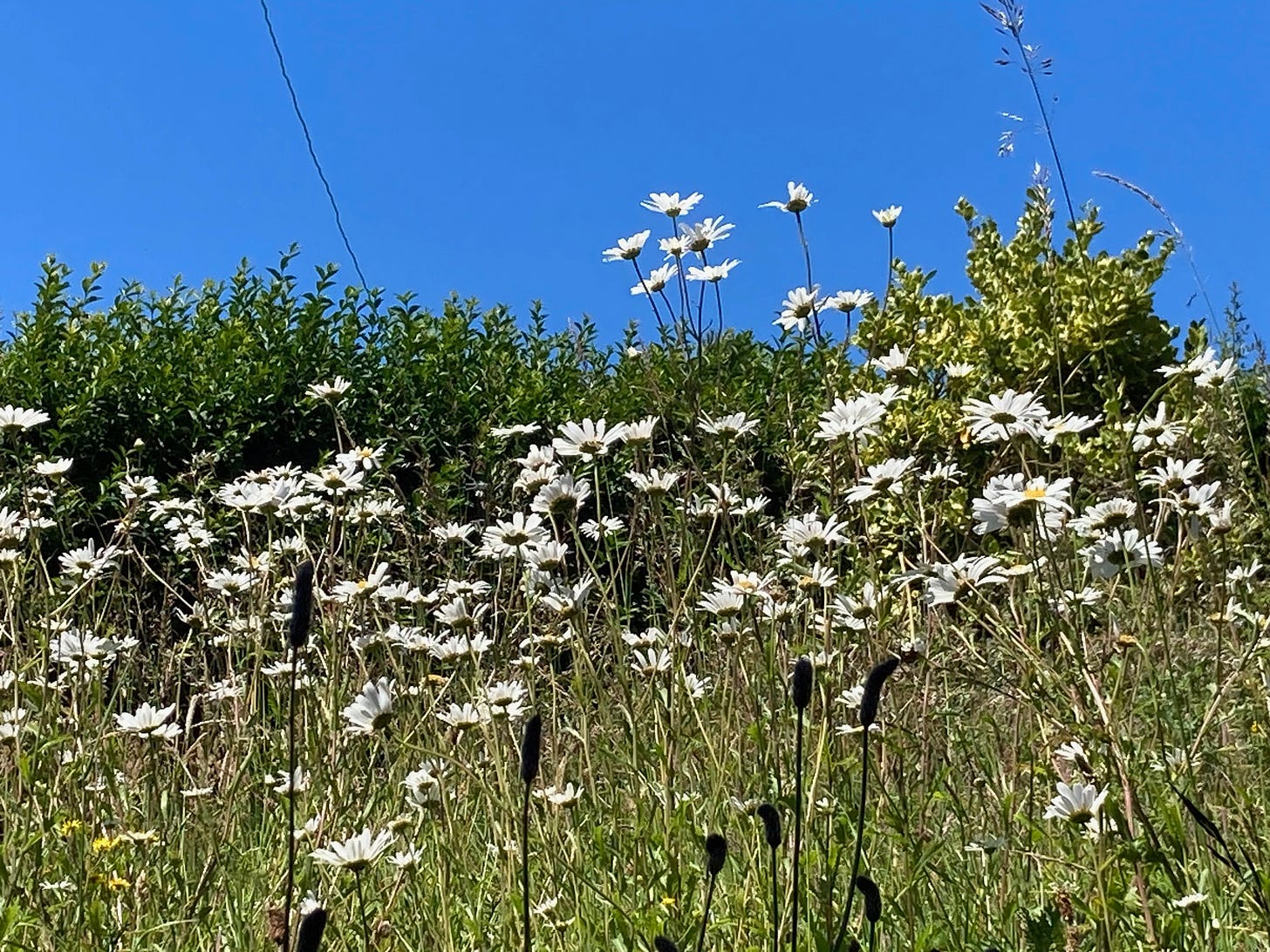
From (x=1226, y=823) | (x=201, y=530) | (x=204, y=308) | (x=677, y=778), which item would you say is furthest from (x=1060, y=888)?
(x=204, y=308)

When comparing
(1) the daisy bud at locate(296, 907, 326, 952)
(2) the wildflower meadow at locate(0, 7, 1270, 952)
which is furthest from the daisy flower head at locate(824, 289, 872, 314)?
(1) the daisy bud at locate(296, 907, 326, 952)

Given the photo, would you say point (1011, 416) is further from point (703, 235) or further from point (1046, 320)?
point (1046, 320)

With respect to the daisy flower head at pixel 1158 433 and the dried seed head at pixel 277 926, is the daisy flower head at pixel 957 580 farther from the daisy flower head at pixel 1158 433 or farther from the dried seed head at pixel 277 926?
the dried seed head at pixel 277 926

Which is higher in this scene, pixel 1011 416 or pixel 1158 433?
pixel 1158 433

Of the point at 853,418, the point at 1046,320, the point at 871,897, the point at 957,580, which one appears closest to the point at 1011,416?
the point at 957,580

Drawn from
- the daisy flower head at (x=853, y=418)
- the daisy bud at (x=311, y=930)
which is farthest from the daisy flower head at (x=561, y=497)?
the daisy bud at (x=311, y=930)

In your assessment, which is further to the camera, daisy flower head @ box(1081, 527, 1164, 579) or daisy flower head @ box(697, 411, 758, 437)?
daisy flower head @ box(697, 411, 758, 437)

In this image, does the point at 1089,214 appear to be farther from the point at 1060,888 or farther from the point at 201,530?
the point at 1060,888

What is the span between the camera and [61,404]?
18.7ft

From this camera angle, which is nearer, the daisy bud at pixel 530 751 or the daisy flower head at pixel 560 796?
the daisy bud at pixel 530 751

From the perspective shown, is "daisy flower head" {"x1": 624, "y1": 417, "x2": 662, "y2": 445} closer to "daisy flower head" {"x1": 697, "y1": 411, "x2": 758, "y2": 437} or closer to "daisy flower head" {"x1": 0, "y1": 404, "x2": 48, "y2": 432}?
"daisy flower head" {"x1": 697, "y1": 411, "x2": 758, "y2": 437}

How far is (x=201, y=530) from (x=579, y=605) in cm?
126

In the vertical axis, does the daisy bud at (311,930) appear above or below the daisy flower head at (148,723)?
below

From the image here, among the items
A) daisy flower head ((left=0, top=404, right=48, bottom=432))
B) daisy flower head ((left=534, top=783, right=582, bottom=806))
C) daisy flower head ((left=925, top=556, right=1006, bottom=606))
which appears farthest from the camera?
daisy flower head ((left=0, top=404, right=48, bottom=432))
